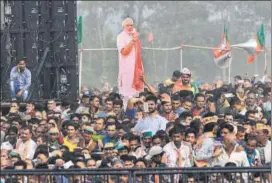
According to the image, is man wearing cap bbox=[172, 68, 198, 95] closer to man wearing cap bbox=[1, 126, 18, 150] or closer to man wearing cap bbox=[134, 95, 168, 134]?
man wearing cap bbox=[134, 95, 168, 134]

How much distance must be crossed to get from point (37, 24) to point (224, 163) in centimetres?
648

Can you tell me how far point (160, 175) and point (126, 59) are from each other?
12.4 ft

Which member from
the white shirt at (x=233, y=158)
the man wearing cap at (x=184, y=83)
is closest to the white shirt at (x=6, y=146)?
the man wearing cap at (x=184, y=83)

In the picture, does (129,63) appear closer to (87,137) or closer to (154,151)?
(87,137)

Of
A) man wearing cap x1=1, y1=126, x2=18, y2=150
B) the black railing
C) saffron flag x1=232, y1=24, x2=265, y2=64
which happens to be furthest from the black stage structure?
saffron flag x1=232, y1=24, x2=265, y2=64

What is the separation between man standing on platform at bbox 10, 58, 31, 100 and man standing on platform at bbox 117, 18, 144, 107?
3.23 meters

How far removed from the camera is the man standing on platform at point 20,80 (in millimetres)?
18828

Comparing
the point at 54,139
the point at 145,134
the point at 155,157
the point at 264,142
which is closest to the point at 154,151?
the point at 155,157

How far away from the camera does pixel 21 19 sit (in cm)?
1930

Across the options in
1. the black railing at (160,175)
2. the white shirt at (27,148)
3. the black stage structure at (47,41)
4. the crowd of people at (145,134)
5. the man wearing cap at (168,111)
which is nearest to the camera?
the black railing at (160,175)

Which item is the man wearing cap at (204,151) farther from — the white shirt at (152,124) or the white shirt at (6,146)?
the white shirt at (6,146)

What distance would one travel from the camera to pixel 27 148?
15.5 metres

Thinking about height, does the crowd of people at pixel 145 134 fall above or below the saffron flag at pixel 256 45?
below

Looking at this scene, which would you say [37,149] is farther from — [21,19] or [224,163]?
[21,19]
